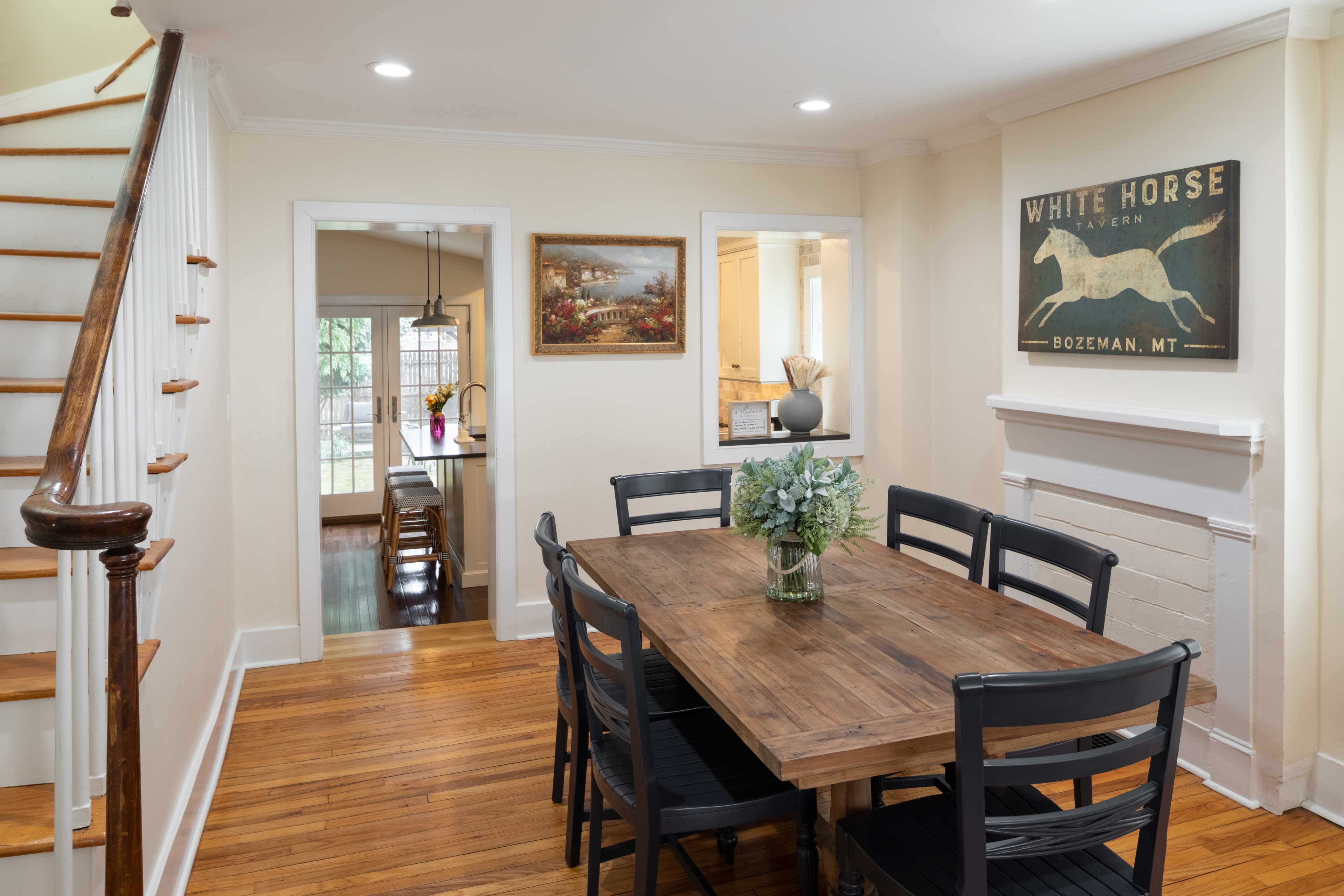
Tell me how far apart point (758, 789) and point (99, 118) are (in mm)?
3606

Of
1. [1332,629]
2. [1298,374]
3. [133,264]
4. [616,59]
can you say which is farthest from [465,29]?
[1332,629]

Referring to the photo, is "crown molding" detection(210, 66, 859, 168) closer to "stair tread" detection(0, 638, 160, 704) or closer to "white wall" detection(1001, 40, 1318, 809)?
"white wall" detection(1001, 40, 1318, 809)

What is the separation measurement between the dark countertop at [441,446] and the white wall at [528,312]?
1123 mm

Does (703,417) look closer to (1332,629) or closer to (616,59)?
(616,59)

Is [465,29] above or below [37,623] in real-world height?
above

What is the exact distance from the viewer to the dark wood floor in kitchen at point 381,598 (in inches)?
202

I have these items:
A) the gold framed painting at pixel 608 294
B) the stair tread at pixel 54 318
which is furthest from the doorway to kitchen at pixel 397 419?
the stair tread at pixel 54 318

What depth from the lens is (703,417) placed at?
4.84 metres

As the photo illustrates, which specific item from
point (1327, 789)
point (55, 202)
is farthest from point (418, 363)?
point (1327, 789)

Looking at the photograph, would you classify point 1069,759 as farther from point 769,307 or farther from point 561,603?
point 769,307

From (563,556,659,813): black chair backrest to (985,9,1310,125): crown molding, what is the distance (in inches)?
103

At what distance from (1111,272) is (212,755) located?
3.59m

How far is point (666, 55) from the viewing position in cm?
323

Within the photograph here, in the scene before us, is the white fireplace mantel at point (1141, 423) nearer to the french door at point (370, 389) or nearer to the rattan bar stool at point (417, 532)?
the rattan bar stool at point (417, 532)
